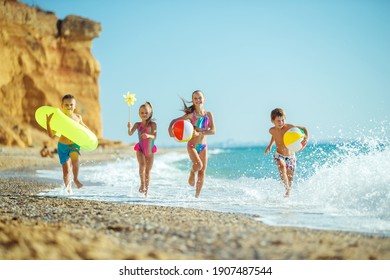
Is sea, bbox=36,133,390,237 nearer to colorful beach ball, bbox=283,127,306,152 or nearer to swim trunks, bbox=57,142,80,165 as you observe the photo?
swim trunks, bbox=57,142,80,165

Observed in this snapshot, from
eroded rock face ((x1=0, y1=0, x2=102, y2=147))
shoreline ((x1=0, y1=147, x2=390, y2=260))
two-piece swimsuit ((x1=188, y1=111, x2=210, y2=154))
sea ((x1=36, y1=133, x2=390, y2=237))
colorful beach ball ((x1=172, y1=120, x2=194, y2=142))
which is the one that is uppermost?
eroded rock face ((x1=0, y1=0, x2=102, y2=147))

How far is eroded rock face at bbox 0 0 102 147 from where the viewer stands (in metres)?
28.7

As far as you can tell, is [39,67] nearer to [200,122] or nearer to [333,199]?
[200,122]

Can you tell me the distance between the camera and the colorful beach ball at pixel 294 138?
6069 mm

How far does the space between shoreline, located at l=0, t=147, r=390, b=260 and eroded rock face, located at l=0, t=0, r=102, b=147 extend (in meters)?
20.0

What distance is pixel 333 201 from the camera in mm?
5352

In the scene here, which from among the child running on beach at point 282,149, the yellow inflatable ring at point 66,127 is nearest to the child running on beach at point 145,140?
the yellow inflatable ring at point 66,127

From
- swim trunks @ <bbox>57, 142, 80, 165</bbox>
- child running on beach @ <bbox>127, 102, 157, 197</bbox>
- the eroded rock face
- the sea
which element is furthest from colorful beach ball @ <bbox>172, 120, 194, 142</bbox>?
the eroded rock face

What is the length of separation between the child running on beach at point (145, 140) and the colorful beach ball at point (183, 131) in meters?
0.64

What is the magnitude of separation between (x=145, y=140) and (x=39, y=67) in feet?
92.1

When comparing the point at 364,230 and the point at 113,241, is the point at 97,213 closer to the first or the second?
the point at 113,241

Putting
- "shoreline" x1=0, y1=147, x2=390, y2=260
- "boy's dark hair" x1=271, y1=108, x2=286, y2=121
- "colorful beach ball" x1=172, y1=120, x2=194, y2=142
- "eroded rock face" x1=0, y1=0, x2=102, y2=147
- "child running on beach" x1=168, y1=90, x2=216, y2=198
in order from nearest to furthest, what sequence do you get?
1. "shoreline" x1=0, y1=147, x2=390, y2=260
2. "colorful beach ball" x1=172, y1=120, x2=194, y2=142
3. "child running on beach" x1=168, y1=90, x2=216, y2=198
4. "boy's dark hair" x1=271, y1=108, x2=286, y2=121
5. "eroded rock face" x1=0, y1=0, x2=102, y2=147
